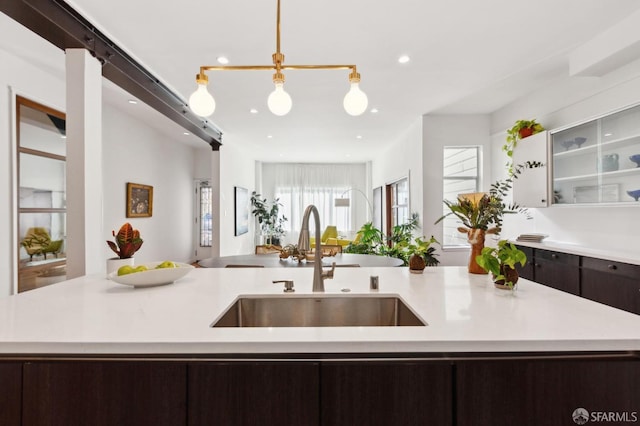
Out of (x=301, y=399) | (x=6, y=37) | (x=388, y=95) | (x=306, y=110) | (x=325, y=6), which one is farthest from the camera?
(x=306, y=110)

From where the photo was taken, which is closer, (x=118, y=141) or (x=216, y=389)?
(x=216, y=389)

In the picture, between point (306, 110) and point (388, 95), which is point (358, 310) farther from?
point (306, 110)

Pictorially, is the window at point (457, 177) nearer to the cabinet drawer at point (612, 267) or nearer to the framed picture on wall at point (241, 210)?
the cabinet drawer at point (612, 267)

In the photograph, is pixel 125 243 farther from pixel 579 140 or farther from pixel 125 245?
pixel 579 140

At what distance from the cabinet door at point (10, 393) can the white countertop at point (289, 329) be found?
0.16 ft

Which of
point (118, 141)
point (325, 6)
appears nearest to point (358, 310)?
point (325, 6)

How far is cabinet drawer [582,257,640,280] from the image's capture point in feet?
7.58

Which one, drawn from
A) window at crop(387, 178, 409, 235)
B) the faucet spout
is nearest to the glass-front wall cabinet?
the faucet spout

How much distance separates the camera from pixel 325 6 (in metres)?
2.16

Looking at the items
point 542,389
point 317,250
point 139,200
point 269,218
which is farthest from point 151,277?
point 269,218

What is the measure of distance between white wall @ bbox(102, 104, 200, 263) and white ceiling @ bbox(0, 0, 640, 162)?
2.33ft

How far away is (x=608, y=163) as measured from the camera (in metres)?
2.67

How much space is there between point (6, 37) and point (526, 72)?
15.8ft

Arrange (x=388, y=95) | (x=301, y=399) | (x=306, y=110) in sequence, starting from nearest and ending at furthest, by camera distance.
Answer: (x=301, y=399) < (x=388, y=95) < (x=306, y=110)
